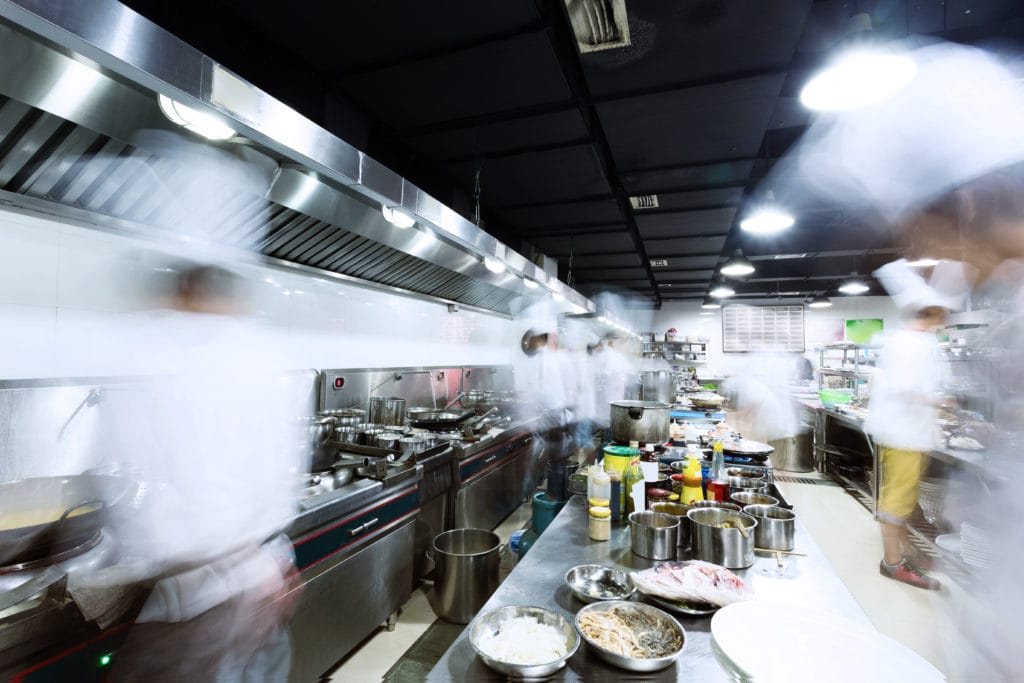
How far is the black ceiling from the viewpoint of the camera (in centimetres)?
210

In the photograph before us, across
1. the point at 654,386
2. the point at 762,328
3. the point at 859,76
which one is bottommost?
the point at 654,386

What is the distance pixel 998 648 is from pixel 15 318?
3624mm

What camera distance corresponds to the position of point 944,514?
409cm

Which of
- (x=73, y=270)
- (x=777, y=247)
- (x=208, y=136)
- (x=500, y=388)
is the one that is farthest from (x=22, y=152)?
(x=777, y=247)

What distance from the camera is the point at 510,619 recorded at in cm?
115

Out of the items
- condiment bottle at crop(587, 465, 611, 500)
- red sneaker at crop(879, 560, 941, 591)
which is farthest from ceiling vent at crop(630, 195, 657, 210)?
red sneaker at crop(879, 560, 941, 591)

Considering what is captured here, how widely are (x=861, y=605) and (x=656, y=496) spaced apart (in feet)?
8.62

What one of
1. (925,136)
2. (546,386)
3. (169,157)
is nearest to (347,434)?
(169,157)

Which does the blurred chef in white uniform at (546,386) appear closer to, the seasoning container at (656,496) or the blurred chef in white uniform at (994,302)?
the seasoning container at (656,496)

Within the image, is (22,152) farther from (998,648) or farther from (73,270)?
(998,648)

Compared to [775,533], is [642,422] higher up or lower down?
higher up

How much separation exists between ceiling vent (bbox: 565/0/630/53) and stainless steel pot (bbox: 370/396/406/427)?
120 inches

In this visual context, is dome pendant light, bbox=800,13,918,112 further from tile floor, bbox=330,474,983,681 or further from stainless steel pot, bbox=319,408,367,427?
stainless steel pot, bbox=319,408,367,427

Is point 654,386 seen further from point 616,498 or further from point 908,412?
point 616,498
